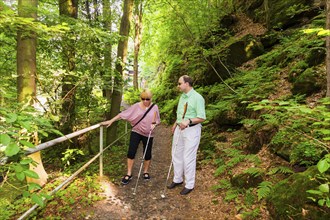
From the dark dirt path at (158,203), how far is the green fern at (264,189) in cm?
55

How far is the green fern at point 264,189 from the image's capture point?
398 cm

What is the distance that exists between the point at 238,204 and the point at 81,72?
4.92 metres

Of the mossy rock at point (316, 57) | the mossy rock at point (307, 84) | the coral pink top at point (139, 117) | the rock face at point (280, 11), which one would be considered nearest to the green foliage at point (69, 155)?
the coral pink top at point (139, 117)

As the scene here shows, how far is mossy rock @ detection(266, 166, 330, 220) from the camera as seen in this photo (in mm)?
3107

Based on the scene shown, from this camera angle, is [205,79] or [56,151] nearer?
[56,151]

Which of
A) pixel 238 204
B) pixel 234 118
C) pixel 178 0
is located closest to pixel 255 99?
pixel 234 118

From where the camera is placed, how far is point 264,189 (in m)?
4.07

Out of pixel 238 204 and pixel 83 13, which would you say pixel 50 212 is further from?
pixel 83 13

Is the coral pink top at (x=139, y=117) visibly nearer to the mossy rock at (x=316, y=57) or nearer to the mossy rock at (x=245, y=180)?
the mossy rock at (x=245, y=180)

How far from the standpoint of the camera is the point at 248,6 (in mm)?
13945

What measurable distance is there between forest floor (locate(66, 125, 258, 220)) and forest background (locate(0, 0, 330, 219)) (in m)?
0.34

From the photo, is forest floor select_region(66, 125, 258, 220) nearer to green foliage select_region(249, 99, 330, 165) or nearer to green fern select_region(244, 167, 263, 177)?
green fern select_region(244, 167, 263, 177)

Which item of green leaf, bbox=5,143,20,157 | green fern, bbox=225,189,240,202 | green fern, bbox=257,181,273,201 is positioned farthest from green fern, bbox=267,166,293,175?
green leaf, bbox=5,143,20,157

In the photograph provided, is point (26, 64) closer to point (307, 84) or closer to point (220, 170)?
point (220, 170)
